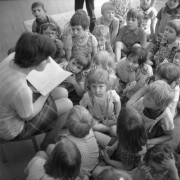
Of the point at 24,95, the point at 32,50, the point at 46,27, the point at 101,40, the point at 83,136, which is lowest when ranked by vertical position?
the point at 83,136

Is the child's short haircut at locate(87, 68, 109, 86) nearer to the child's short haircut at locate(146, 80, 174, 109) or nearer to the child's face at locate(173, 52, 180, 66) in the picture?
the child's short haircut at locate(146, 80, 174, 109)

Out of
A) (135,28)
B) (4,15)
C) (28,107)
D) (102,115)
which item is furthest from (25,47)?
(4,15)

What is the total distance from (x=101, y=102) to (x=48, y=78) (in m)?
0.48

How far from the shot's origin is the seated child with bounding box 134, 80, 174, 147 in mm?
1668

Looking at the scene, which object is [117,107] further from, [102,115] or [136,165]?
[136,165]

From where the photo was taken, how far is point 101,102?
2.04 m

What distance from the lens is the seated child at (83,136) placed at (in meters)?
1.56

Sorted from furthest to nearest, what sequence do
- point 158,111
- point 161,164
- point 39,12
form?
point 39,12
point 158,111
point 161,164

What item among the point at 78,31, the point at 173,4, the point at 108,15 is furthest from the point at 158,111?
the point at 173,4

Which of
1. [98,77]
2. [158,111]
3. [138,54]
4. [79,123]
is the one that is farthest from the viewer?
[138,54]

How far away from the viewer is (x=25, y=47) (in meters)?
1.48

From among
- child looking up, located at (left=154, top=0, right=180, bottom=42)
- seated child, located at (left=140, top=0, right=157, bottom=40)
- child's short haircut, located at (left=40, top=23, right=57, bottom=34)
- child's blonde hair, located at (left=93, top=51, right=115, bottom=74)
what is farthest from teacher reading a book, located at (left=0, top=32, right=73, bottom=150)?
seated child, located at (left=140, top=0, right=157, bottom=40)

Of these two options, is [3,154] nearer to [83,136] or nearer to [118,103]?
[83,136]

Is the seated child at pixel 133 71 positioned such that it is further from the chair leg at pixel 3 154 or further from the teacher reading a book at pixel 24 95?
the chair leg at pixel 3 154
